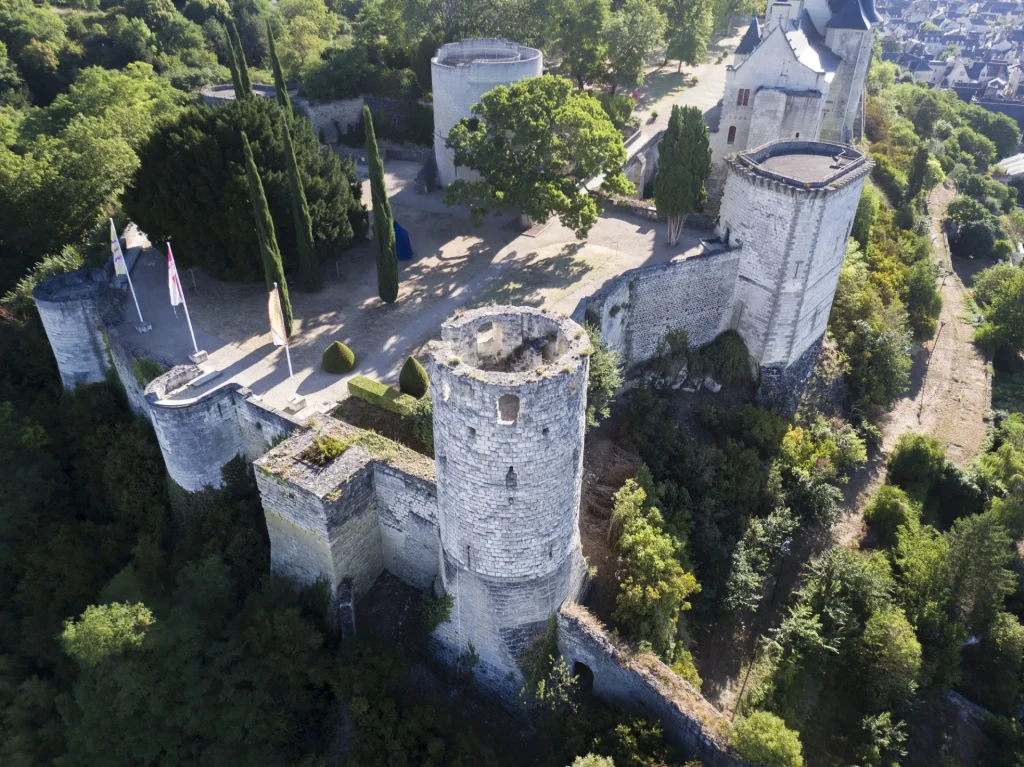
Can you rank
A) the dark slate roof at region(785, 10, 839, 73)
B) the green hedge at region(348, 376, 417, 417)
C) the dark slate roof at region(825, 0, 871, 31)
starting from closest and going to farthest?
the green hedge at region(348, 376, 417, 417), the dark slate roof at region(785, 10, 839, 73), the dark slate roof at region(825, 0, 871, 31)

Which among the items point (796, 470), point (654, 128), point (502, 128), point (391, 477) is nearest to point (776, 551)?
point (796, 470)

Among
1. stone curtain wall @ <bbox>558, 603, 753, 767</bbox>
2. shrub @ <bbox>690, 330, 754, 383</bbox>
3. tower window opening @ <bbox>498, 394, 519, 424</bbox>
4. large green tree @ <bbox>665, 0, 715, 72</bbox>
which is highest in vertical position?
large green tree @ <bbox>665, 0, 715, 72</bbox>

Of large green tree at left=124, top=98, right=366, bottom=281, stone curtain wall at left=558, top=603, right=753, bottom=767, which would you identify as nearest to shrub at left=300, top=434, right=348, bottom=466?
stone curtain wall at left=558, top=603, right=753, bottom=767

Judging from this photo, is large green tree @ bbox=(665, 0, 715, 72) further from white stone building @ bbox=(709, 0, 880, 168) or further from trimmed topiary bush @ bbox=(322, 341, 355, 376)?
trimmed topiary bush @ bbox=(322, 341, 355, 376)

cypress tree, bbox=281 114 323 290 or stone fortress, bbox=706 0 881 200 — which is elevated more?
stone fortress, bbox=706 0 881 200

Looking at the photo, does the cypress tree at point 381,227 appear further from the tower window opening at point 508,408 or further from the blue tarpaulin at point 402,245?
the tower window opening at point 508,408

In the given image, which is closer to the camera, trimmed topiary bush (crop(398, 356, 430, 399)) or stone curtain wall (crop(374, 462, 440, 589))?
stone curtain wall (crop(374, 462, 440, 589))

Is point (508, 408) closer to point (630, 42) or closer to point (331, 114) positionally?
point (331, 114)
